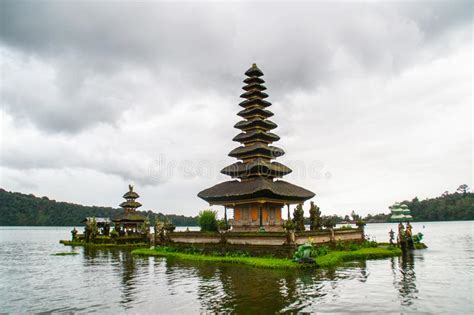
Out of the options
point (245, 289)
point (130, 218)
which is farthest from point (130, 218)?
point (245, 289)

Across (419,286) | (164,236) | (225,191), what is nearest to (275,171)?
(225,191)

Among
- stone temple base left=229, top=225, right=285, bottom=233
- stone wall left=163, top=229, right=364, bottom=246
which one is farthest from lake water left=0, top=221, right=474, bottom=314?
stone temple base left=229, top=225, right=285, bottom=233

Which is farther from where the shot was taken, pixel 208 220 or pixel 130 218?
pixel 130 218

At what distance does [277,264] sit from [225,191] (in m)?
12.6

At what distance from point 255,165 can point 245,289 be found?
18794mm

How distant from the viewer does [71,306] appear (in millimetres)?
14891

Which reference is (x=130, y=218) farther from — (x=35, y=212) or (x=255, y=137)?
(x=35, y=212)

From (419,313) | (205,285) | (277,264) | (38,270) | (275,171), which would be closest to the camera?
(419,313)

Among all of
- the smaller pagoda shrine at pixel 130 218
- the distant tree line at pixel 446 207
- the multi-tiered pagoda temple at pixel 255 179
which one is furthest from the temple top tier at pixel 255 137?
the distant tree line at pixel 446 207

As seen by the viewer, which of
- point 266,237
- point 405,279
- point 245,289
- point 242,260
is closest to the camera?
point 245,289

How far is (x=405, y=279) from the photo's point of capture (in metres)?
19.0

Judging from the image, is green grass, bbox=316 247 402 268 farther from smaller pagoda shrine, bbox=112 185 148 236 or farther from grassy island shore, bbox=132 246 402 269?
smaller pagoda shrine, bbox=112 185 148 236

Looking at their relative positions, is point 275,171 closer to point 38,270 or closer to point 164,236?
point 164,236

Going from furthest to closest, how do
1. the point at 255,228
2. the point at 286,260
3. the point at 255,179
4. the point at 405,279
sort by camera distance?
the point at 255,179
the point at 255,228
the point at 286,260
the point at 405,279
